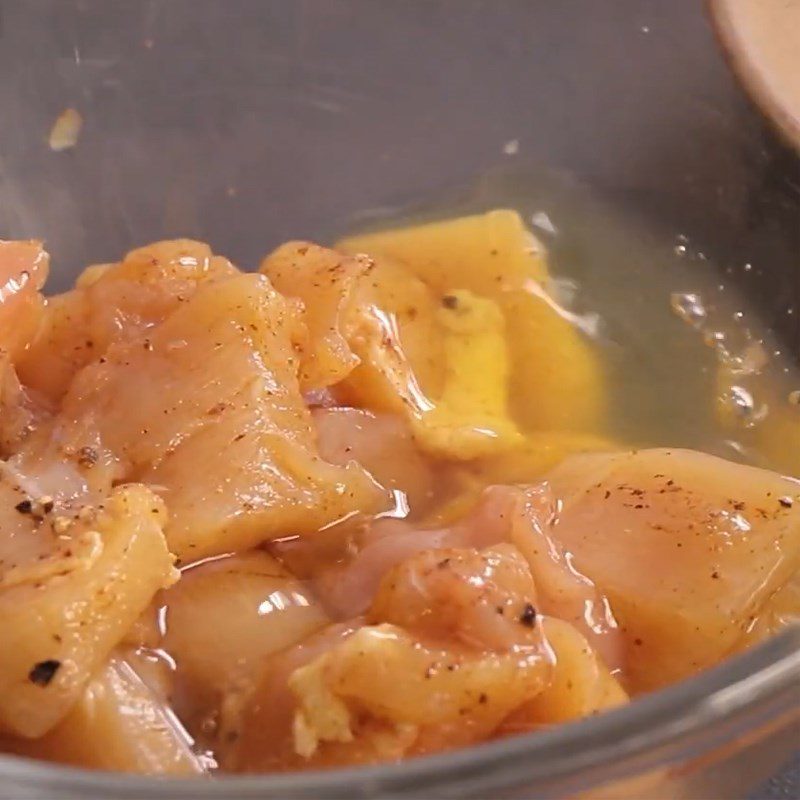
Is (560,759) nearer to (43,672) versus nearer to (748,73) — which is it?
(43,672)

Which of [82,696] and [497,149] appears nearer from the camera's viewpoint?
[82,696]

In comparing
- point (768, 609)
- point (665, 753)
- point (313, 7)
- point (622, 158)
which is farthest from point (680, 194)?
point (665, 753)

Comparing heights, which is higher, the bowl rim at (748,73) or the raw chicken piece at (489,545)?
the bowl rim at (748,73)

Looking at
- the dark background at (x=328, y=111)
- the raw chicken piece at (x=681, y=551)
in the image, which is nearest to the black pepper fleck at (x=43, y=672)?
the raw chicken piece at (x=681, y=551)

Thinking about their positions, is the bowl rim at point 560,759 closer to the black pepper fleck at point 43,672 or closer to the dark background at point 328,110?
the black pepper fleck at point 43,672

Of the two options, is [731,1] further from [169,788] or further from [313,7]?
[169,788]

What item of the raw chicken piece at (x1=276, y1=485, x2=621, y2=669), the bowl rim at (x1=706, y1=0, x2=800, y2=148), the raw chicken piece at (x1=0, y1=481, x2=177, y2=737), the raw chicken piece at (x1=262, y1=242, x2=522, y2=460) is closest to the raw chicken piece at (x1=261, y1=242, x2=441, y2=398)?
the raw chicken piece at (x1=262, y1=242, x2=522, y2=460)

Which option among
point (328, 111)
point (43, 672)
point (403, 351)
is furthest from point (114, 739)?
point (328, 111)
